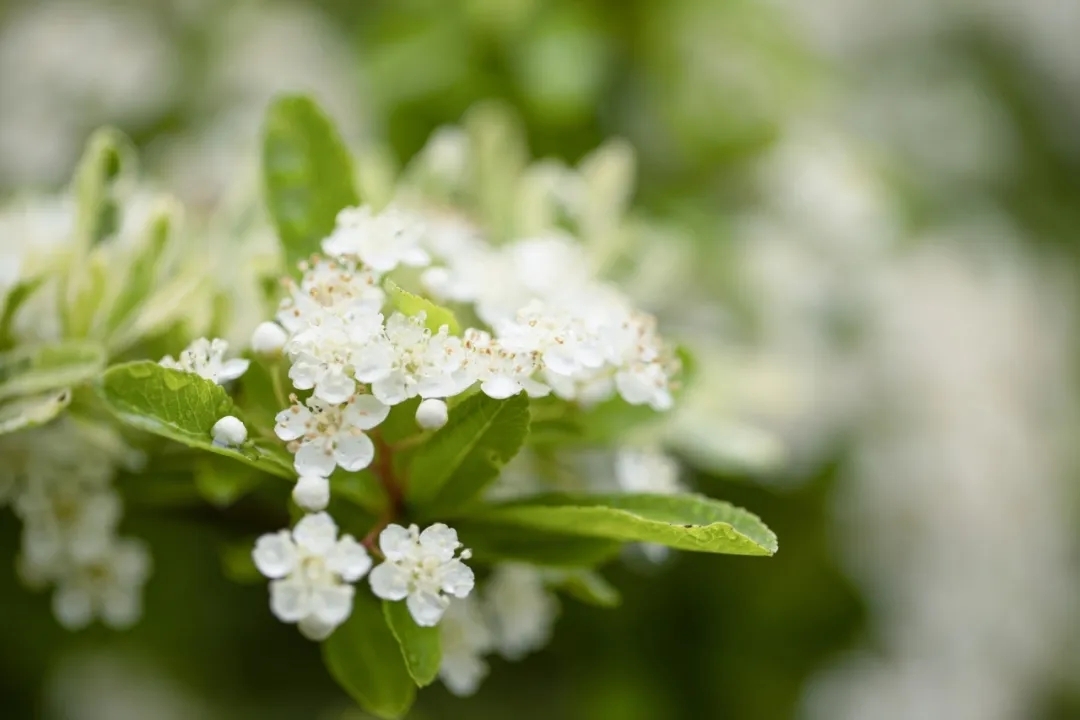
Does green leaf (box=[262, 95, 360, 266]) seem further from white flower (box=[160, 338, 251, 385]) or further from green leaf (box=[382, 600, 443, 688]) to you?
green leaf (box=[382, 600, 443, 688])

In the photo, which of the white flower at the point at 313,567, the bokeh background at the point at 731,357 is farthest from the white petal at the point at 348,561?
the bokeh background at the point at 731,357

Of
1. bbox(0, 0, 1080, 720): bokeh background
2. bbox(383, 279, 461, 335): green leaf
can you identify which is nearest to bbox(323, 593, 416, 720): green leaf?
bbox(383, 279, 461, 335): green leaf

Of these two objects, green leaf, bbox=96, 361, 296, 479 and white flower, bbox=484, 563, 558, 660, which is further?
white flower, bbox=484, 563, 558, 660

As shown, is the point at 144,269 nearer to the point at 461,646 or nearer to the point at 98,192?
the point at 98,192

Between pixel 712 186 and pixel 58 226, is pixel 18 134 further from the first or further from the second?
pixel 712 186

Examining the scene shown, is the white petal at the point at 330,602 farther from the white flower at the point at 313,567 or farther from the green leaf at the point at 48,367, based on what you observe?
the green leaf at the point at 48,367

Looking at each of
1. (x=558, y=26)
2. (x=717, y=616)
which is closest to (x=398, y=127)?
(x=558, y=26)
